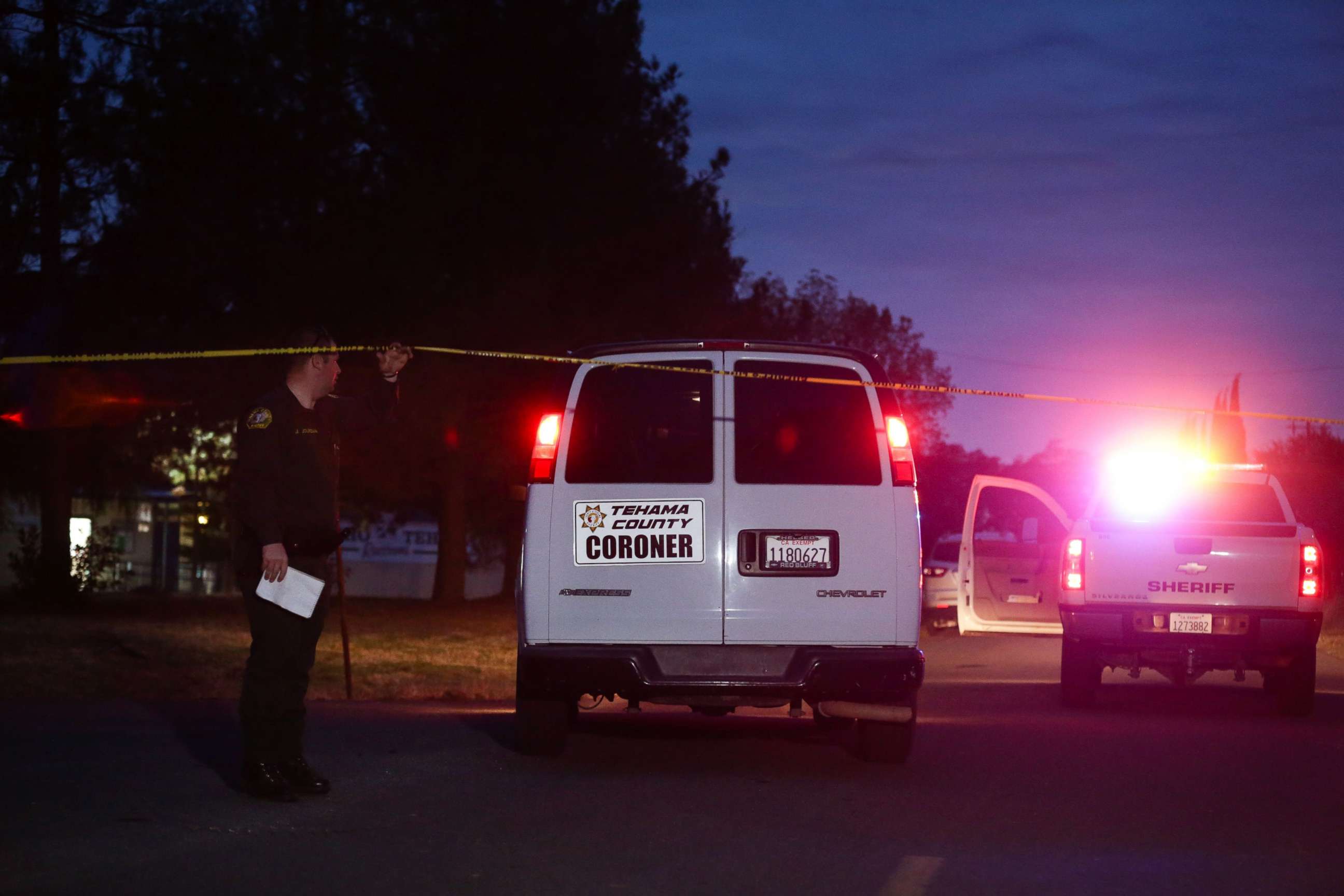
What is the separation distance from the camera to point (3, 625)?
832 inches

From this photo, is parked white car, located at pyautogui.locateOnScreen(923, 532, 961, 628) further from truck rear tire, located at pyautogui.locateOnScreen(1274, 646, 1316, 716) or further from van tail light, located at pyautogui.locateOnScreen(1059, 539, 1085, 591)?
van tail light, located at pyautogui.locateOnScreen(1059, 539, 1085, 591)

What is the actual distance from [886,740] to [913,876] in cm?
302

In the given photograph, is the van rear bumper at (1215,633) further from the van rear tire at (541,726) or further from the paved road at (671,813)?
the van rear tire at (541,726)

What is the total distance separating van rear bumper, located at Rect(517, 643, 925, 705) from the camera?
27.3ft

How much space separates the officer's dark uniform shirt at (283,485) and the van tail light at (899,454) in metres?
2.78

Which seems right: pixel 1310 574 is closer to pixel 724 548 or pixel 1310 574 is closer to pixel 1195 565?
pixel 1195 565

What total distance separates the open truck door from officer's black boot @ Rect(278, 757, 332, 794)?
7452mm

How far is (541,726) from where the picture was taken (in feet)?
29.6

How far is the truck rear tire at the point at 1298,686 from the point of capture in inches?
508

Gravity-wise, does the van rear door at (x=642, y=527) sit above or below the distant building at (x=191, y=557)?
above

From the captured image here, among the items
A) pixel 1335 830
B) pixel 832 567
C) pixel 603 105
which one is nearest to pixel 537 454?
pixel 832 567

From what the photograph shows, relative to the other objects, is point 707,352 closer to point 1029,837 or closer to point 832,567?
point 832,567

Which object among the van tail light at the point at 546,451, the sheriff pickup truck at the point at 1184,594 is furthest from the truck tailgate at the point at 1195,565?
the van tail light at the point at 546,451

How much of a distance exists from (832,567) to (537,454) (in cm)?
158
